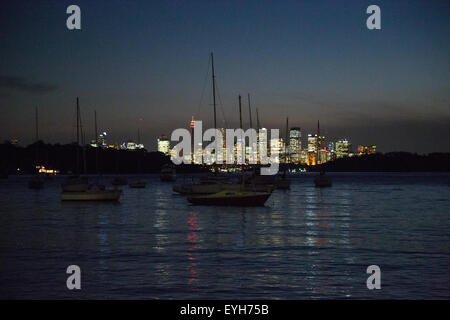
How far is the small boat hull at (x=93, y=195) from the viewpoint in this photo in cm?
6381

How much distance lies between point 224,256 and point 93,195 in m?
41.2

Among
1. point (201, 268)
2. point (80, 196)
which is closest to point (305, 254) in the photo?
point (201, 268)

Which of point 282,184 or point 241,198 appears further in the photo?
point 282,184

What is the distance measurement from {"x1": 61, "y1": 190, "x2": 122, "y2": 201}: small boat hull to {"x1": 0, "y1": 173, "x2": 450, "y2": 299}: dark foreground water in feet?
57.7

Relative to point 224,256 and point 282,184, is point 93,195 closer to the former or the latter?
point 224,256

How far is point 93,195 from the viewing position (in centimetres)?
6369

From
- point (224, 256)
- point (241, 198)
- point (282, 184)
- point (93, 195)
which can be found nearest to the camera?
point (224, 256)

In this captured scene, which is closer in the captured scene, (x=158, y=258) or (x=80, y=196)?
(x=158, y=258)

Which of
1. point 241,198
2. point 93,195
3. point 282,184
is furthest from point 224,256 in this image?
point 282,184
